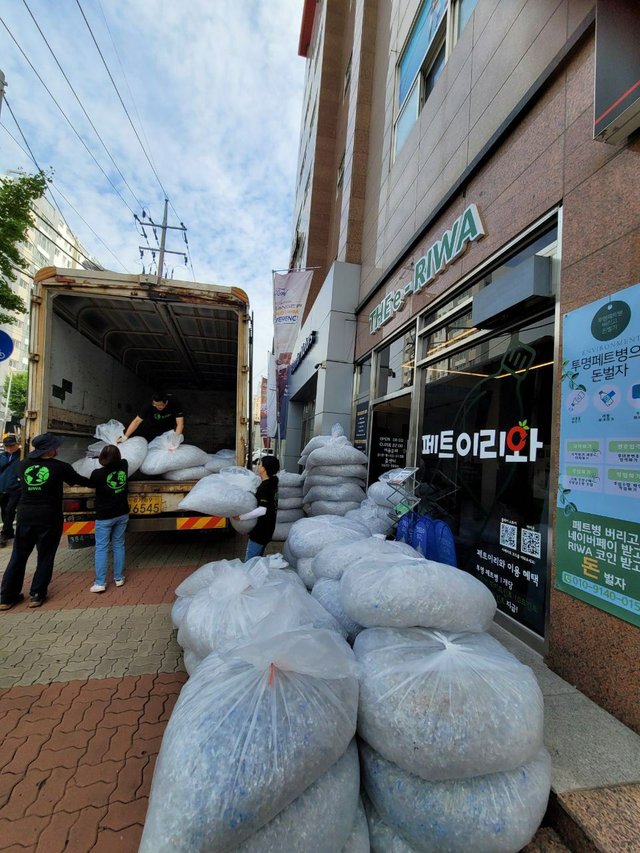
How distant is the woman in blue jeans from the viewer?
404 centimetres

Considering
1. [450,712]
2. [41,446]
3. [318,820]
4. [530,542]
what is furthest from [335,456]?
[318,820]

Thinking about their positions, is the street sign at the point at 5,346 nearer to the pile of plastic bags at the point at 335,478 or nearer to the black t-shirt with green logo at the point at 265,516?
the black t-shirt with green logo at the point at 265,516

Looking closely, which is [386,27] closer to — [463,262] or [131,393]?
[463,262]

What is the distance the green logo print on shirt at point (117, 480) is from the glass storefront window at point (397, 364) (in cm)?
348

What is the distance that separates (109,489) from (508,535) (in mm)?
3724

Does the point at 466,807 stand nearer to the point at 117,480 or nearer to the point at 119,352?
the point at 117,480

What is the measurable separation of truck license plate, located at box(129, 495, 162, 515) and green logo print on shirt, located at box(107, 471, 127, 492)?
36 cm

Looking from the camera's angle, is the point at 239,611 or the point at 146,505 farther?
the point at 146,505

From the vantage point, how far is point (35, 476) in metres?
3.66

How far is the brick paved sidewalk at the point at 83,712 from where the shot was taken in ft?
5.34

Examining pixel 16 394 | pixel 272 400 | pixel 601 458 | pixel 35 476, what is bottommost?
pixel 35 476

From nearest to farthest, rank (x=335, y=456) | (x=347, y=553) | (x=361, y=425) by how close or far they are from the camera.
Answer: (x=347, y=553), (x=335, y=456), (x=361, y=425)

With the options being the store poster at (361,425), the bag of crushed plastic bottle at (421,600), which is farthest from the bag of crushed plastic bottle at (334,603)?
the store poster at (361,425)

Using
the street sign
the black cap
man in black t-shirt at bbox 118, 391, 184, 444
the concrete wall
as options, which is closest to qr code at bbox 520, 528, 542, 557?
the concrete wall
